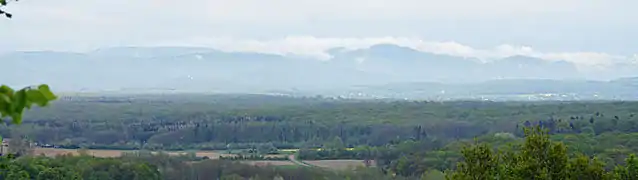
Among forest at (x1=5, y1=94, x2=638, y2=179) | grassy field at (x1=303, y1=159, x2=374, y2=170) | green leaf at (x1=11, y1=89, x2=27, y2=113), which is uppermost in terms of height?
green leaf at (x1=11, y1=89, x2=27, y2=113)

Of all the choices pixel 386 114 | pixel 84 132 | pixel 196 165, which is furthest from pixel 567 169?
pixel 386 114

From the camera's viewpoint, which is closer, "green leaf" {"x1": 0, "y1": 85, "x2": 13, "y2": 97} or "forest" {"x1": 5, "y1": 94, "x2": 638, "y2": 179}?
"green leaf" {"x1": 0, "y1": 85, "x2": 13, "y2": 97}

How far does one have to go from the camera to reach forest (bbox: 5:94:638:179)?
149 feet

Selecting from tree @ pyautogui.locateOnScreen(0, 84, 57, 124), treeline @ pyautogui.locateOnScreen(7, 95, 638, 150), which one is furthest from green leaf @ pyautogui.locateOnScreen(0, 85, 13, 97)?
treeline @ pyautogui.locateOnScreen(7, 95, 638, 150)

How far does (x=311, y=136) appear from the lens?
278ft

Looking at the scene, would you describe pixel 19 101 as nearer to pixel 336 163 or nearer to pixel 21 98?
pixel 21 98

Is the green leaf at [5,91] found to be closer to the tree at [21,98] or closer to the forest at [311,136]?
the tree at [21,98]

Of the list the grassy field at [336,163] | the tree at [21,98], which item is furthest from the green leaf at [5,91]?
the grassy field at [336,163]

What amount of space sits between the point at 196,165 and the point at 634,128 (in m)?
37.0

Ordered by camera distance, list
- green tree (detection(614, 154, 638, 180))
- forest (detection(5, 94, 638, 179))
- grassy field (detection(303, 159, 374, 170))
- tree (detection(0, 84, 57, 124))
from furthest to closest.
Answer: grassy field (detection(303, 159, 374, 170)), forest (detection(5, 94, 638, 179)), green tree (detection(614, 154, 638, 180)), tree (detection(0, 84, 57, 124))

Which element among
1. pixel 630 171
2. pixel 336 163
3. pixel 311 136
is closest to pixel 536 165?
pixel 630 171

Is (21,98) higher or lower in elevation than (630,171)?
higher

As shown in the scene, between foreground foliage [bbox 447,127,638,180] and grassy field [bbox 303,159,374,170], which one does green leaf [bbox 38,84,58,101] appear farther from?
grassy field [bbox 303,159,374,170]

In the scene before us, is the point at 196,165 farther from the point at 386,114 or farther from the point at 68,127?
the point at 386,114
